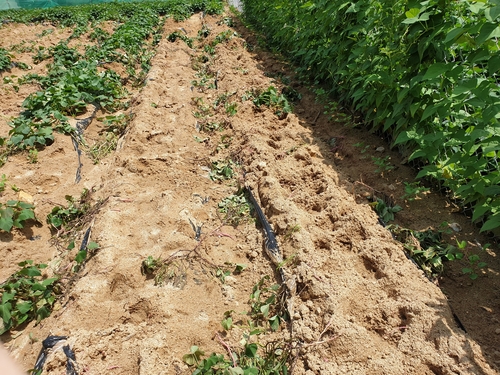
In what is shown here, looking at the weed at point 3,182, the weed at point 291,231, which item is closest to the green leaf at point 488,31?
the weed at point 291,231

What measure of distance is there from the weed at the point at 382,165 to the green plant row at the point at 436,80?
0.66 feet

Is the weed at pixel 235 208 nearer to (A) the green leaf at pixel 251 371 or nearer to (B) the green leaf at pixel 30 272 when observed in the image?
(A) the green leaf at pixel 251 371

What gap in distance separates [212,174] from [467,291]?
8.16 ft

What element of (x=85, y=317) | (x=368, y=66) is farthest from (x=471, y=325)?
(x=368, y=66)

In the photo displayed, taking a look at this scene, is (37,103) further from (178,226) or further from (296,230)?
(296,230)

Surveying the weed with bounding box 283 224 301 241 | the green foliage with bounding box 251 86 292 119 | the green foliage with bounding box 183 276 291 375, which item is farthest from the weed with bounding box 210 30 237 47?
the green foliage with bounding box 183 276 291 375

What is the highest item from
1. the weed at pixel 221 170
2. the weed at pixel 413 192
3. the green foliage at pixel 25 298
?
the weed at pixel 413 192

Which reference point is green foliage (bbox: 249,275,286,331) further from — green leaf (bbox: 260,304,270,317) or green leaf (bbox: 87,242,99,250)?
green leaf (bbox: 87,242,99,250)

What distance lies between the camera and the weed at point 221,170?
353cm

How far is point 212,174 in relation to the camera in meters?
3.55

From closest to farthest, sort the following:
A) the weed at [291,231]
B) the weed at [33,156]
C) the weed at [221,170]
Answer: the weed at [291,231] → the weed at [221,170] → the weed at [33,156]

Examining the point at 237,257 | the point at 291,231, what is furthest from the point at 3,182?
the point at 291,231

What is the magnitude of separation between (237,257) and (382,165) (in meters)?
1.76

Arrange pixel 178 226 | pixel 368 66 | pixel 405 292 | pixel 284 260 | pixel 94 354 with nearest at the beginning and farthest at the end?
pixel 94 354 < pixel 405 292 < pixel 284 260 < pixel 178 226 < pixel 368 66
